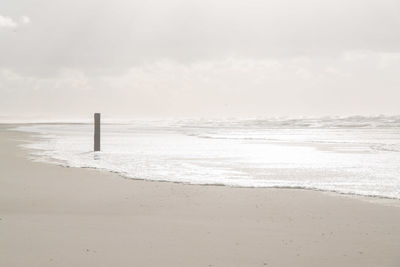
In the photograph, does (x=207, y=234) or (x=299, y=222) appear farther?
(x=299, y=222)

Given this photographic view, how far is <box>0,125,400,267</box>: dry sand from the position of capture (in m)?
5.51

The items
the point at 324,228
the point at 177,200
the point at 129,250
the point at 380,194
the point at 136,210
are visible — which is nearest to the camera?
the point at 129,250

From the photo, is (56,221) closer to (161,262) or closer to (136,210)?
(136,210)

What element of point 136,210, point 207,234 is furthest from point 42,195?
point 207,234

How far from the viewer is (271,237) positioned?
643 cm

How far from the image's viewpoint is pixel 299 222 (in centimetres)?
729

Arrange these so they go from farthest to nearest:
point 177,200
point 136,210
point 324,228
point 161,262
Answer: point 177,200, point 136,210, point 324,228, point 161,262

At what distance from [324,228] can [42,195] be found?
5.45 metres

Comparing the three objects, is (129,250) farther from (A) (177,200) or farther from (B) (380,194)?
(B) (380,194)

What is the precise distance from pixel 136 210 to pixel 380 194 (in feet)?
16.2

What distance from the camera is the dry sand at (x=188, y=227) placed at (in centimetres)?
551

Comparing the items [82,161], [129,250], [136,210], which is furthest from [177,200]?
[82,161]

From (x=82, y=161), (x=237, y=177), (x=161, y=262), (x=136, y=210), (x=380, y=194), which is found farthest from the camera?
(x=82, y=161)

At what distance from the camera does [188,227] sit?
22.7ft
